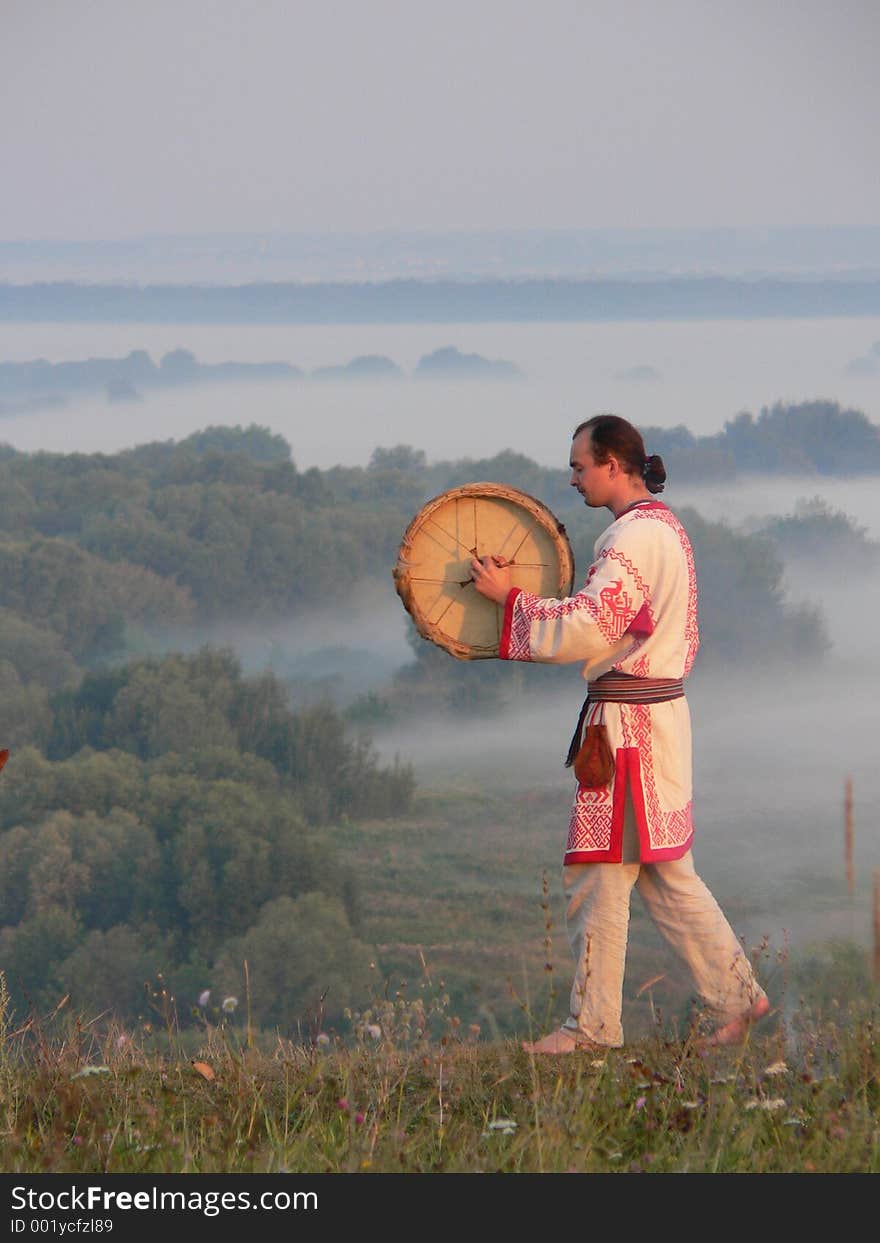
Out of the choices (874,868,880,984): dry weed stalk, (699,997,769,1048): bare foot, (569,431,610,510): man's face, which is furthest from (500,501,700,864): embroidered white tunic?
(874,868,880,984): dry weed stalk

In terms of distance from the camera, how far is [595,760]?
4.57 m

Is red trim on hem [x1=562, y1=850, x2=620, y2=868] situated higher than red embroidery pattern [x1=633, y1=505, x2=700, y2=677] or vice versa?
red embroidery pattern [x1=633, y1=505, x2=700, y2=677]

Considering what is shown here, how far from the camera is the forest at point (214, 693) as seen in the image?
160ft

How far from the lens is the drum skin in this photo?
4.71 meters

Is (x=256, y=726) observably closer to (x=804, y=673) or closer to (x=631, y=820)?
(x=804, y=673)

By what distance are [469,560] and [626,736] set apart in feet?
2.26

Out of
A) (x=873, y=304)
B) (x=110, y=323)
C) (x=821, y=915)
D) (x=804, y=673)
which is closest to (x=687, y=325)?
(x=873, y=304)

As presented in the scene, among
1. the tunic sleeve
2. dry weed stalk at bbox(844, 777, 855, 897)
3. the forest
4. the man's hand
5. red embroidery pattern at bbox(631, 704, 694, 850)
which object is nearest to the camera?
dry weed stalk at bbox(844, 777, 855, 897)

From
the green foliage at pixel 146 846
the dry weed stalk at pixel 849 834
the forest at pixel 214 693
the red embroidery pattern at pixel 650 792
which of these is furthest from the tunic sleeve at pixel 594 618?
the green foliage at pixel 146 846

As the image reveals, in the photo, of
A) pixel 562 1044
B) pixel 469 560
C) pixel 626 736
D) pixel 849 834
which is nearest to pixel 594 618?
pixel 626 736

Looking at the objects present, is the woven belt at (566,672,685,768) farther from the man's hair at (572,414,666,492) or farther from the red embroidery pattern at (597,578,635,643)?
the man's hair at (572,414,666,492)

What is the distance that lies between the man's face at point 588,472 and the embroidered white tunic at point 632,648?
105 millimetres

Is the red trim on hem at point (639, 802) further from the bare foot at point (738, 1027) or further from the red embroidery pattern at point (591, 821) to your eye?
the bare foot at point (738, 1027)

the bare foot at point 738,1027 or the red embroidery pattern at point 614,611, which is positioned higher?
the red embroidery pattern at point 614,611
